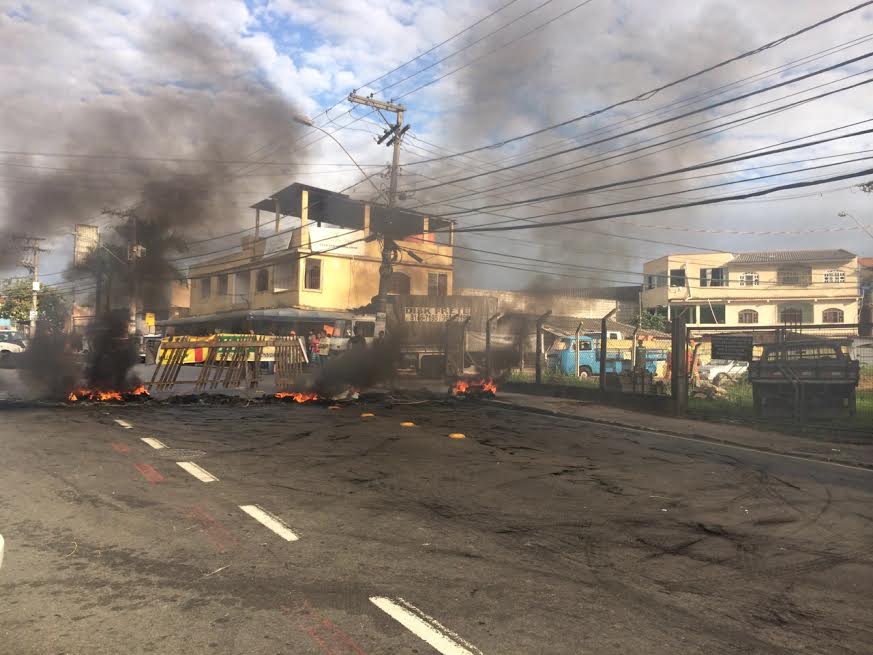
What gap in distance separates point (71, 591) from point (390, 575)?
1.69 m

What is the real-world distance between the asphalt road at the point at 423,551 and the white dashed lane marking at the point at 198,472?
10cm

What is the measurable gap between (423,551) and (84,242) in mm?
19399

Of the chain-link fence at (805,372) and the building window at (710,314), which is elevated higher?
Result: the building window at (710,314)

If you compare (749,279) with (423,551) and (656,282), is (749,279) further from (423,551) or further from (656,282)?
(423,551)

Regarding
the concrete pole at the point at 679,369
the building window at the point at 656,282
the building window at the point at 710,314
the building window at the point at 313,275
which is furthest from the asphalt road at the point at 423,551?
the building window at the point at 656,282

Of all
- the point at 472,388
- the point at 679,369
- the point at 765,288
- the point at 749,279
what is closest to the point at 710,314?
the point at 749,279

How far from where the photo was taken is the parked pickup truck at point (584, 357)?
1922 cm

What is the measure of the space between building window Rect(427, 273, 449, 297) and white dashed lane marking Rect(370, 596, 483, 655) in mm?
27106

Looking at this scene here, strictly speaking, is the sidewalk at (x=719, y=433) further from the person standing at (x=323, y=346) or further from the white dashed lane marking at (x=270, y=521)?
the person standing at (x=323, y=346)

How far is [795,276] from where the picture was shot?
134ft

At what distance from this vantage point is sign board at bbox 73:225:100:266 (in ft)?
58.4

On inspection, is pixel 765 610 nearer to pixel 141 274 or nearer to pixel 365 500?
pixel 365 500

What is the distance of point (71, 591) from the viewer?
130 inches

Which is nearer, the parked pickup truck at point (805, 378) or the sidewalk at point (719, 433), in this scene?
the sidewalk at point (719, 433)
